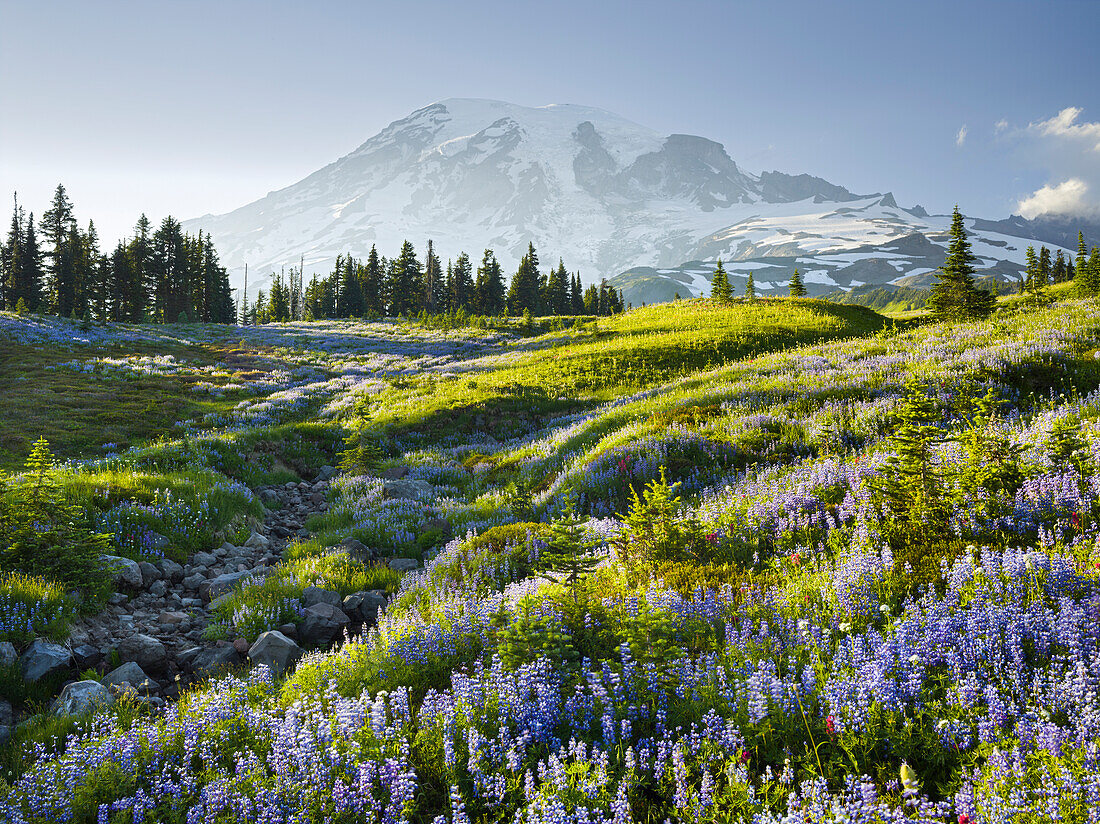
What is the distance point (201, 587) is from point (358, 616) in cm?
270

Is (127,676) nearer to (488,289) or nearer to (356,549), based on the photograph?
(356,549)

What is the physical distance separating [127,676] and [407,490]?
6998 mm

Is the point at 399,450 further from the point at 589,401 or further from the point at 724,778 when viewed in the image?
the point at 724,778

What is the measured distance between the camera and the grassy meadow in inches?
123

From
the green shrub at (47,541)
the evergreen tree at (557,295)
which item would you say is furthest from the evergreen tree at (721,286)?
the green shrub at (47,541)

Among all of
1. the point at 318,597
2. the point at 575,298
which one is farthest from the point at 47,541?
the point at 575,298

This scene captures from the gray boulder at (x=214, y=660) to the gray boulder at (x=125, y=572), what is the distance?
221 cm

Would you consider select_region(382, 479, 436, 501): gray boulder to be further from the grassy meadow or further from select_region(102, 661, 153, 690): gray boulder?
select_region(102, 661, 153, 690): gray boulder

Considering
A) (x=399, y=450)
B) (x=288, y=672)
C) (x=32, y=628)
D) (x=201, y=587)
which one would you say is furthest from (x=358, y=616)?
(x=399, y=450)

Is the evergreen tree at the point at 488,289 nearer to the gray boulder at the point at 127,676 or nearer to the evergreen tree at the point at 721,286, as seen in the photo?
the evergreen tree at the point at 721,286

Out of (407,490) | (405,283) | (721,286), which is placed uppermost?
(405,283)

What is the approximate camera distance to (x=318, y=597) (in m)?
7.07

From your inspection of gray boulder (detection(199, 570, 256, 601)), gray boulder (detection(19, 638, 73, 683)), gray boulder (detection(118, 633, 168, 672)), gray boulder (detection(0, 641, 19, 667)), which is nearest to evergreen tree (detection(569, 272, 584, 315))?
gray boulder (detection(199, 570, 256, 601))

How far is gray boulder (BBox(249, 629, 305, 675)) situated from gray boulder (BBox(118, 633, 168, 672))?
1.02 metres
